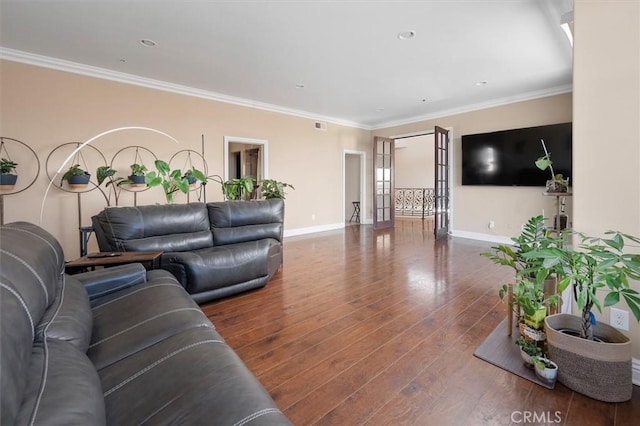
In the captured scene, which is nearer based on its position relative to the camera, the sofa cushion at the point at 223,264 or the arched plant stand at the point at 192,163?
the sofa cushion at the point at 223,264

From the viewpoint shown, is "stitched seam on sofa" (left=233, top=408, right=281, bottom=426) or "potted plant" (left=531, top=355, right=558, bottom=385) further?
"potted plant" (left=531, top=355, right=558, bottom=385)

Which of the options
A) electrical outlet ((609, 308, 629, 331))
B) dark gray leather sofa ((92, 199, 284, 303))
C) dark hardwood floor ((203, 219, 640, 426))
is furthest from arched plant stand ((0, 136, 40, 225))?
electrical outlet ((609, 308, 629, 331))

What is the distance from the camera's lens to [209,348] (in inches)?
46.5

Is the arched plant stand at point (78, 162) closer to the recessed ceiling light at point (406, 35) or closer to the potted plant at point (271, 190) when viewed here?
the potted plant at point (271, 190)

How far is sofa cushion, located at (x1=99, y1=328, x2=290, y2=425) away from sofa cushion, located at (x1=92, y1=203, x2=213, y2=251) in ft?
5.85

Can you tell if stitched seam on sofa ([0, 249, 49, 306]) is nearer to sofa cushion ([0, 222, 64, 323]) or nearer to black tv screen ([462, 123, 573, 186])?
sofa cushion ([0, 222, 64, 323])

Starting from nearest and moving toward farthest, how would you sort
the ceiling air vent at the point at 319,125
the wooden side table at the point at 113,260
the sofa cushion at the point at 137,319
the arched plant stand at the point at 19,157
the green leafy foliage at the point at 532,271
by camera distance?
the sofa cushion at the point at 137,319
the green leafy foliage at the point at 532,271
the wooden side table at the point at 113,260
the arched plant stand at the point at 19,157
the ceiling air vent at the point at 319,125

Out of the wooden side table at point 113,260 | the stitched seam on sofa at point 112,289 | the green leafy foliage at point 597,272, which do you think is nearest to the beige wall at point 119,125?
the wooden side table at point 113,260

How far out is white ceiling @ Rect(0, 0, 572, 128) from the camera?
111 inches

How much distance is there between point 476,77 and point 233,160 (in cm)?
641

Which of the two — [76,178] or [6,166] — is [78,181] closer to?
[76,178]

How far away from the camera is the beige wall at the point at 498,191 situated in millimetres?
5168

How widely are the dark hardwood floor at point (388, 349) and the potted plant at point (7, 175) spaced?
9.40 ft

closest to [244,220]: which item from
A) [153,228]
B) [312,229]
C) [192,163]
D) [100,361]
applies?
[153,228]
